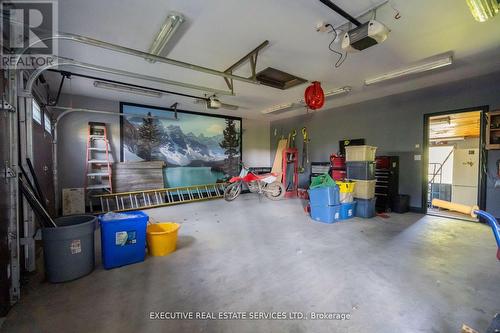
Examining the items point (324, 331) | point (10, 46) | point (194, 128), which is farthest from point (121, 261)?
point (194, 128)

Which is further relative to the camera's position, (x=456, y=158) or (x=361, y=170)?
(x=456, y=158)

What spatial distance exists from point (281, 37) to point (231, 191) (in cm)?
420

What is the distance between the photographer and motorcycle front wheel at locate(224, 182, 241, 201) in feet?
19.0

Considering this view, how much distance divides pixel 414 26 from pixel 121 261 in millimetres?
4299

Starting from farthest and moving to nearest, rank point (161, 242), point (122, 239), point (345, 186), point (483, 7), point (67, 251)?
point (345, 186)
point (161, 242)
point (122, 239)
point (67, 251)
point (483, 7)

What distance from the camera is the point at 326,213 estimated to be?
379 centimetres

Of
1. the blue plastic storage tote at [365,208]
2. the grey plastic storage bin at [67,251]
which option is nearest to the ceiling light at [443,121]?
the blue plastic storage tote at [365,208]

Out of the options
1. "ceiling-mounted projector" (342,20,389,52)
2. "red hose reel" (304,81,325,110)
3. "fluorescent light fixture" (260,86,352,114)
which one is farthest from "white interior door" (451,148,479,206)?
"ceiling-mounted projector" (342,20,389,52)

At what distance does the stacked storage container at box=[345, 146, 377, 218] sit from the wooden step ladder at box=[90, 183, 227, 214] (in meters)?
3.94

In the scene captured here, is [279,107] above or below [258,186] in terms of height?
above

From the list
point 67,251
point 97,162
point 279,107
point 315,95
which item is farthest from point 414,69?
point 97,162

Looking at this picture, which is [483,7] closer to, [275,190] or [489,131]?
[489,131]

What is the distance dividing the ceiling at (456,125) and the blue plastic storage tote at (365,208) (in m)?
2.65

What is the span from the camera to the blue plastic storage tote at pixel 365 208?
4.13 meters
